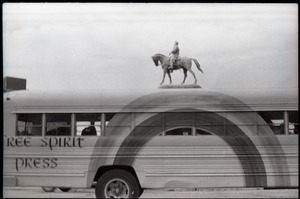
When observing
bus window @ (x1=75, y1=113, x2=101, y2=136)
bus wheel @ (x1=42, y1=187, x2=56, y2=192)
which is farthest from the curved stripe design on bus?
bus wheel @ (x1=42, y1=187, x2=56, y2=192)

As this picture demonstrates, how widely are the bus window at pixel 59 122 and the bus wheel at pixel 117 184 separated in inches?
33.3

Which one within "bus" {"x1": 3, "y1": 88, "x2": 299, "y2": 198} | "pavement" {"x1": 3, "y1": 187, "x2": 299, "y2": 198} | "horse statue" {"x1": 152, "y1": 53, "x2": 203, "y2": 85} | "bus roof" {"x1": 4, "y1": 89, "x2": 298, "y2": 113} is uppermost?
"horse statue" {"x1": 152, "y1": 53, "x2": 203, "y2": 85}

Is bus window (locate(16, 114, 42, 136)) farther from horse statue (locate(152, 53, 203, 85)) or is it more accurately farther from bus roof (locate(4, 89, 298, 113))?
horse statue (locate(152, 53, 203, 85))

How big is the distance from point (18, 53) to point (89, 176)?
6.59 ft

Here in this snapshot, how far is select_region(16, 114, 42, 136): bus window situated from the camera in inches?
220

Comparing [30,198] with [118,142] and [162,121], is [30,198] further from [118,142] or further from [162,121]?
[162,121]

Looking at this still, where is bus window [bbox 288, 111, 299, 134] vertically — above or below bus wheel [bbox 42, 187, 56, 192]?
above

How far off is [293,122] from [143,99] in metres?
2.17

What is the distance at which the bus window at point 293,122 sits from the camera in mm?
5625

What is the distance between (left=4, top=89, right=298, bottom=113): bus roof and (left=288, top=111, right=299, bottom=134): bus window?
9cm

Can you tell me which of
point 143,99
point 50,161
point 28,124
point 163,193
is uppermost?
point 143,99

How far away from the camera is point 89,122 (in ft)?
18.4

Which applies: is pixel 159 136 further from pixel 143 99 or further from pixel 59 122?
pixel 59 122

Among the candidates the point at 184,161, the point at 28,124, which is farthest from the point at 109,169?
the point at 28,124
